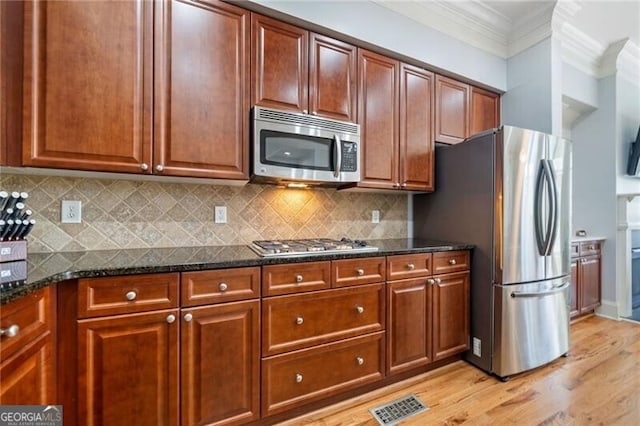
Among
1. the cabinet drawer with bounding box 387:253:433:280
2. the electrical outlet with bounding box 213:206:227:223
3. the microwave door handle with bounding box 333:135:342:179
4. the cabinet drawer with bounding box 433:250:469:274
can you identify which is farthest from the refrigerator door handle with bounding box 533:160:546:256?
the electrical outlet with bounding box 213:206:227:223

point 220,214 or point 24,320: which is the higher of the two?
point 220,214

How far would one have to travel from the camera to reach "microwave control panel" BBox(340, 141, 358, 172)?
6.79ft

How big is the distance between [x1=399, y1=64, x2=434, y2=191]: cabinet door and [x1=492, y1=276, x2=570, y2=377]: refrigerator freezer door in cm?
103

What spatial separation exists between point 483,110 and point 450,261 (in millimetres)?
1624

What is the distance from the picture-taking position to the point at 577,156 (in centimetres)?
380

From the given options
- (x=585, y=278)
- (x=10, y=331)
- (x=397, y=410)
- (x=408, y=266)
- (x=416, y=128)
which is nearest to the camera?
(x=10, y=331)

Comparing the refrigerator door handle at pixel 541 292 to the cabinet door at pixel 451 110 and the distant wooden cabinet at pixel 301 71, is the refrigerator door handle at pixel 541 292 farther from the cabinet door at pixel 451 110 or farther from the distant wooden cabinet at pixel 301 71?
the distant wooden cabinet at pixel 301 71

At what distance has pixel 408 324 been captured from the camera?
2029 mm

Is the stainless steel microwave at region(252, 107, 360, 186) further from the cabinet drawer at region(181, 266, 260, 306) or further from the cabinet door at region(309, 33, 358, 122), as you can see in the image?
the cabinet drawer at region(181, 266, 260, 306)

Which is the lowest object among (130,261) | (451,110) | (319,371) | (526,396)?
(526,396)

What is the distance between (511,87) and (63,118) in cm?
350

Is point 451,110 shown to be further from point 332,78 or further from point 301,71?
point 301,71

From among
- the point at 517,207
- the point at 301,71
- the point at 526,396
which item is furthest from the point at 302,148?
the point at 526,396

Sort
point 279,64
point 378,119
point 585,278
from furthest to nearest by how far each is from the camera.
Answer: point 585,278
point 378,119
point 279,64
